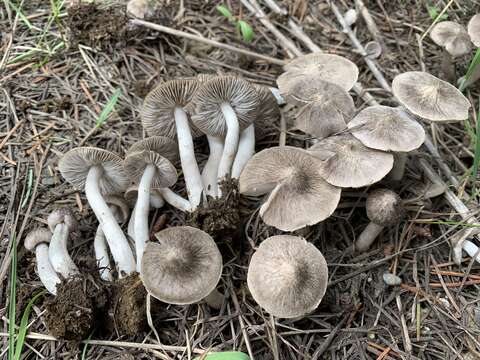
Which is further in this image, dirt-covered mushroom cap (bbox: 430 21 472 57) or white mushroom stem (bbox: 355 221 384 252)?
dirt-covered mushroom cap (bbox: 430 21 472 57)

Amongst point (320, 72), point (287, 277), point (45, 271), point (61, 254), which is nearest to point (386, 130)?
point (320, 72)

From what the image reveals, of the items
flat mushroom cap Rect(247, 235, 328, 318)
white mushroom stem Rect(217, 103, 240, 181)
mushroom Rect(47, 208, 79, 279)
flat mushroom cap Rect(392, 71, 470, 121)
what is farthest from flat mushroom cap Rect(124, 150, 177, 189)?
flat mushroom cap Rect(392, 71, 470, 121)

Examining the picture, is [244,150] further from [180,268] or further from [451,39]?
[451,39]

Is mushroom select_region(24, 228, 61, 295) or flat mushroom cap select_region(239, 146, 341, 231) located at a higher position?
flat mushroom cap select_region(239, 146, 341, 231)

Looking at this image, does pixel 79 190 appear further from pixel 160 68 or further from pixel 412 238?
pixel 412 238

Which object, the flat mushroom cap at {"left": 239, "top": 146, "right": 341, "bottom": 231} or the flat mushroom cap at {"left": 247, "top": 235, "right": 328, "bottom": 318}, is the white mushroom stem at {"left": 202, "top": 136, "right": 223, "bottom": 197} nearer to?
the flat mushroom cap at {"left": 239, "top": 146, "right": 341, "bottom": 231}

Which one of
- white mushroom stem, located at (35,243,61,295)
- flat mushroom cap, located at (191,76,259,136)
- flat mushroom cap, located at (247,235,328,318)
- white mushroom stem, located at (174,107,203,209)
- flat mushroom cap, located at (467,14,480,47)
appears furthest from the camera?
flat mushroom cap, located at (467,14,480,47)
